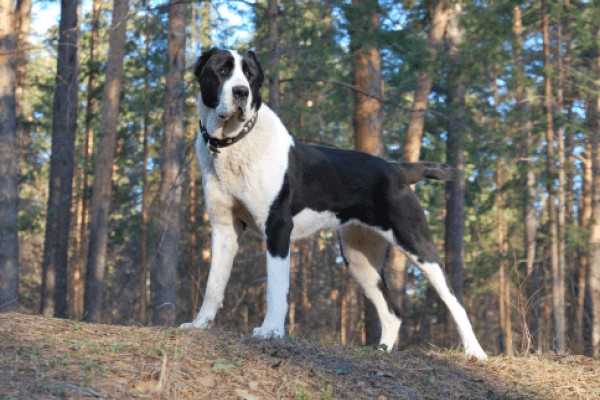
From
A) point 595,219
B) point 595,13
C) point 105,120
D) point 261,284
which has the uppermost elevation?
point 595,13

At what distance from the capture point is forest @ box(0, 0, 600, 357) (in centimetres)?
1222

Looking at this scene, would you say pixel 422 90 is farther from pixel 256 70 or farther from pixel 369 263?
pixel 256 70

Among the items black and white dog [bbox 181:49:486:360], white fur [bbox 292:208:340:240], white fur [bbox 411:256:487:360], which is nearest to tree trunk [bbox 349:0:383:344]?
black and white dog [bbox 181:49:486:360]

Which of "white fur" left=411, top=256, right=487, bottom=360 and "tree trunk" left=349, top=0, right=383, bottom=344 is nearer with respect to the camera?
"white fur" left=411, top=256, right=487, bottom=360

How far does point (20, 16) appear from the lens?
792 inches

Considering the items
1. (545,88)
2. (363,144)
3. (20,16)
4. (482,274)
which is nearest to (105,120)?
(20,16)

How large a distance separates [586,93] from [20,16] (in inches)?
562

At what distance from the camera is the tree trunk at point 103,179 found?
17.5 m

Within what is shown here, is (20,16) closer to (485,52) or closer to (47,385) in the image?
(485,52)

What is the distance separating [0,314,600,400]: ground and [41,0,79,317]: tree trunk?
13.0 m

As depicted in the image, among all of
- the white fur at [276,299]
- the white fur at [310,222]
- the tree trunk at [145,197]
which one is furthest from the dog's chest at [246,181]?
the tree trunk at [145,197]

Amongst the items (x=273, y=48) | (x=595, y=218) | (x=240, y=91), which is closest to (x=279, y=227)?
(x=240, y=91)

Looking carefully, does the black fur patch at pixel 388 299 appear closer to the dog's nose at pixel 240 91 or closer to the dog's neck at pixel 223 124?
the dog's neck at pixel 223 124

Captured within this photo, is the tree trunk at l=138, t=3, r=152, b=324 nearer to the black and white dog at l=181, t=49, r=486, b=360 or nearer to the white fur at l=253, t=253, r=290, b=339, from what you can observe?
the black and white dog at l=181, t=49, r=486, b=360
